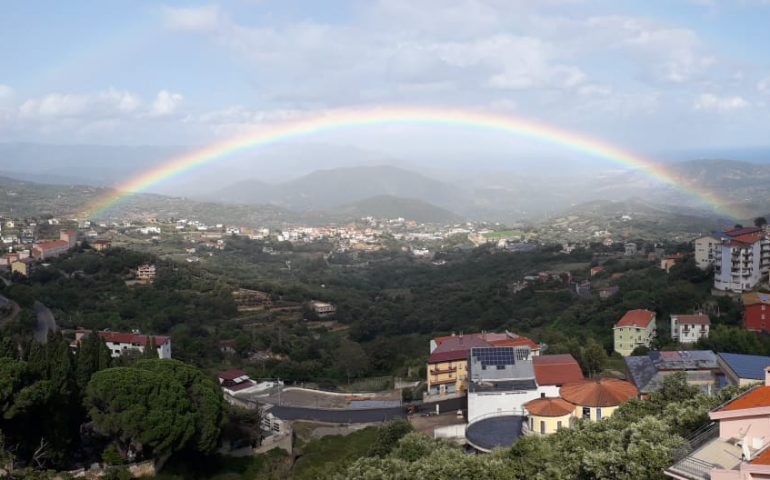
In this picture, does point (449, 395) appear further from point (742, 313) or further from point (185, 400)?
point (742, 313)

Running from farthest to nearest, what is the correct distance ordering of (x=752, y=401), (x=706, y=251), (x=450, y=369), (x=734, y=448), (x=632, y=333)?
(x=706, y=251)
(x=632, y=333)
(x=450, y=369)
(x=752, y=401)
(x=734, y=448)

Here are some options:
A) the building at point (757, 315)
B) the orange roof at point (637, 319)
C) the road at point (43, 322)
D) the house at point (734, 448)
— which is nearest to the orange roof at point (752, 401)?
the house at point (734, 448)

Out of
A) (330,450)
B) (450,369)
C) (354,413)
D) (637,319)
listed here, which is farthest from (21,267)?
(637,319)

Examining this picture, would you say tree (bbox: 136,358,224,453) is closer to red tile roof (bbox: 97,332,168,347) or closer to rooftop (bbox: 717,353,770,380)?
red tile roof (bbox: 97,332,168,347)

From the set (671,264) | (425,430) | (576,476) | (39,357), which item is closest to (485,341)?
(425,430)

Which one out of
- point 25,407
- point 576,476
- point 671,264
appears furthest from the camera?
point 671,264

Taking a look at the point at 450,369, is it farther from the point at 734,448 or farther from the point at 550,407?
the point at 734,448
